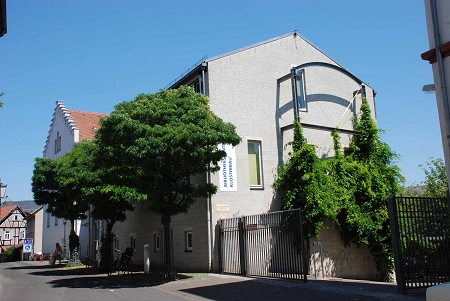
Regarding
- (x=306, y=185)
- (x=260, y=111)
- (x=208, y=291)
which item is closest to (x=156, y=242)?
(x=260, y=111)

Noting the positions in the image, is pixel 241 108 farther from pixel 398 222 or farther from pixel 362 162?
pixel 398 222

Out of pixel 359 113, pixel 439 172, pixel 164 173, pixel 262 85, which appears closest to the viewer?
pixel 164 173

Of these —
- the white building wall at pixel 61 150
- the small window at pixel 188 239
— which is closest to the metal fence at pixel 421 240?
the small window at pixel 188 239

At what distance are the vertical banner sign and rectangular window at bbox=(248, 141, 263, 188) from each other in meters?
1.09

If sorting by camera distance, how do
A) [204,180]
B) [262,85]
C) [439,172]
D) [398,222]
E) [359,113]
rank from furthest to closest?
[439,172], [359,113], [262,85], [204,180], [398,222]

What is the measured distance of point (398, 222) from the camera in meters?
10.8

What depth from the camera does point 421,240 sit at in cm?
1074

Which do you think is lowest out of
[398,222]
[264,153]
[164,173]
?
[398,222]

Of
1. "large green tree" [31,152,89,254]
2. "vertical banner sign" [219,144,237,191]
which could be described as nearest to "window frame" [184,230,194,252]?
"vertical banner sign" [219,144,237,191]

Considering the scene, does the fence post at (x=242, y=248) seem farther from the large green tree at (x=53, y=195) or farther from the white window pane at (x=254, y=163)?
the large green tree at (x=53, y=195)

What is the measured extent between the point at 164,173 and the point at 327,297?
693 centimetres

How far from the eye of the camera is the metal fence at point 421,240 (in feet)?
34.9

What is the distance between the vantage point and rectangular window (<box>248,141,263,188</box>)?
19.9 metres

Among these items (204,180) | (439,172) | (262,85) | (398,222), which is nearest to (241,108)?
(262,85)
